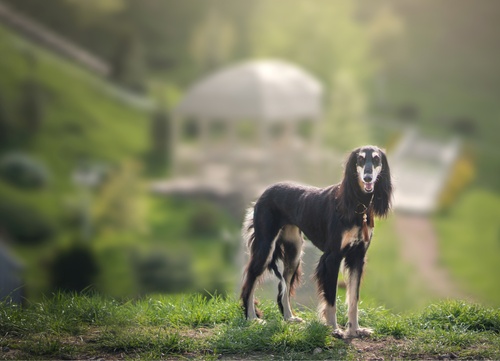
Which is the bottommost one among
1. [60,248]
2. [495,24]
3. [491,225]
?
[60,248]

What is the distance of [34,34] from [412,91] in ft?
58.7

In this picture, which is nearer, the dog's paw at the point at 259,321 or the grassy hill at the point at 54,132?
the dog's paw at the point at 259,321

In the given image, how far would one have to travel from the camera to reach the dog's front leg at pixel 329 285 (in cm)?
536

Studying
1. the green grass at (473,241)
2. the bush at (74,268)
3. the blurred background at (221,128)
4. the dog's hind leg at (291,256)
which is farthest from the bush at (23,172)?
the dog's hind leg at (291,256)

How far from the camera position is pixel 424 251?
29672 millimetres

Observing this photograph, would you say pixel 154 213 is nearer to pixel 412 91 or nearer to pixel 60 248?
pixel 60 248

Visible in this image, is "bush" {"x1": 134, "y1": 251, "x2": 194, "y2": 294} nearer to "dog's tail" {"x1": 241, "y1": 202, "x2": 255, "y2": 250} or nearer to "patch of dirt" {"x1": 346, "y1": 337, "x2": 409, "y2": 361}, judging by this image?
"dog's tail" {"x1": 241, "y1": 202, "x2": 255, "y2": 250}

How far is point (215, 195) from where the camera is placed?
1184 inches

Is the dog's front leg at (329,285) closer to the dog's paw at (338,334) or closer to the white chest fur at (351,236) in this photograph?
the dog's paw at (338,334)

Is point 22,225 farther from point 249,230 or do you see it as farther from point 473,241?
point 249,230

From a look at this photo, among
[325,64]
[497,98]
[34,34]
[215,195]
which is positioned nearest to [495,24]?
[497,98]

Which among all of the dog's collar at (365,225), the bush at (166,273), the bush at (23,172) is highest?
the dog's collar at (365,225)

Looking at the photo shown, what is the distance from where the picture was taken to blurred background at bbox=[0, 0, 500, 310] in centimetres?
2883

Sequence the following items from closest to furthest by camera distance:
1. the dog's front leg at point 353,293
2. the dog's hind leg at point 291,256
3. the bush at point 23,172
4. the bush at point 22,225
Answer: the dog's front leg at point 353,293 → the dog's hind leg at point 291,256 → the bush at point 22,225 → the bush at point 23,172
